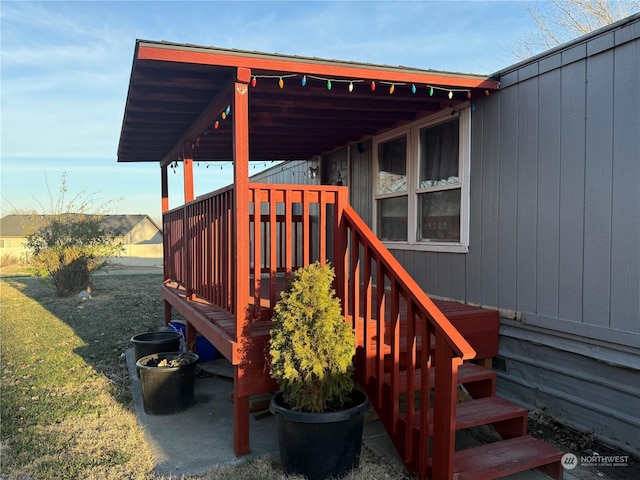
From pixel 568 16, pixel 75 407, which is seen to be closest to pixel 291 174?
pixel 75 407

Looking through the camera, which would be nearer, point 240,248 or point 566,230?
point 240,248

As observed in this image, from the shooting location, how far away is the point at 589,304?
2.95 meters

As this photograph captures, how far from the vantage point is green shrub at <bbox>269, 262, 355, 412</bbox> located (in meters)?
2.48

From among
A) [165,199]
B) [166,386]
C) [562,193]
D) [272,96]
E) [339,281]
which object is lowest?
[166,386]

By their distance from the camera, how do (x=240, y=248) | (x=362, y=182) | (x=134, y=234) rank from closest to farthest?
(x=240, y=248) → (x=362, y=182) → (x=134, y=234)

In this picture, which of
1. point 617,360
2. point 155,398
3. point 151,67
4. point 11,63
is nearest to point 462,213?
point 617,360

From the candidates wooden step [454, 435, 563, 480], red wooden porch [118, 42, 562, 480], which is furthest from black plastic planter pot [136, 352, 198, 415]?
wooden step [454, 435, 563, 480]

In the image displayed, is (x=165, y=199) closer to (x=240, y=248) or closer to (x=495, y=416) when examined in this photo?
(x=240, y=248)

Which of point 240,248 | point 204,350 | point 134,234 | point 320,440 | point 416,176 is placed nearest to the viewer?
point 320,440

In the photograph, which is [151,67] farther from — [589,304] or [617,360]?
[617,360]

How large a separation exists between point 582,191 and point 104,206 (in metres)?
12.4

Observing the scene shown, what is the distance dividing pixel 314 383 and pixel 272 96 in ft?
8.03

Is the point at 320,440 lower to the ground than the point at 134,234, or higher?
lower

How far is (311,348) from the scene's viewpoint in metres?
2.52
